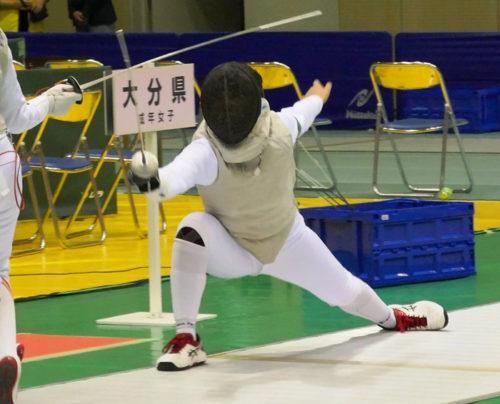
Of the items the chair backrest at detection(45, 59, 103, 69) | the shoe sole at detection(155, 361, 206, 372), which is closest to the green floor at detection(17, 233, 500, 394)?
the shoe sole at detection(155, 361, 206, 372)

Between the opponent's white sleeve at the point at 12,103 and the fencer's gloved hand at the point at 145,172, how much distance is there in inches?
18.4

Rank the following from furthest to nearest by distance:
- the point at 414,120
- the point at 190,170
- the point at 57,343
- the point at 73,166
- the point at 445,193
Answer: the point at 414,120
the point at 445,193
the point at 73,166
the point at 57,343
the point at 190,170

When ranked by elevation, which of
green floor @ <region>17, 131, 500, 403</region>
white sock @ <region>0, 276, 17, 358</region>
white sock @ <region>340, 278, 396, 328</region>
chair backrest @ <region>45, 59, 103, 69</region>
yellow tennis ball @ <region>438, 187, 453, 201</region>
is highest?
chair backrest @ <region>45, 59, 103, 69</region>

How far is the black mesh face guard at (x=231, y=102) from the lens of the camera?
5.25 meters

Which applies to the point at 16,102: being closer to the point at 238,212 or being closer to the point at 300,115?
the point at 238,212


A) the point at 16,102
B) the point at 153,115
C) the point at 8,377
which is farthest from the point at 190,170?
the point at 153,115

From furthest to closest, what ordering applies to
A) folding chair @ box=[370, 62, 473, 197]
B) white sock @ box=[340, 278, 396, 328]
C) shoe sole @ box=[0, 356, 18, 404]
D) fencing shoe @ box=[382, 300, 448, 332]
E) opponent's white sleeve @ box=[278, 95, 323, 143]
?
folding chair @ box=[370, 62, 473, 197] → fencing shoe @ box=[382, 300, 448, 332] → white sock @ box=[340, 278, 396, 328] → opponent's white sleeve @ box=[278, 95, 323, 143] → shoe sole @ box=[0, 356, 18, 404]

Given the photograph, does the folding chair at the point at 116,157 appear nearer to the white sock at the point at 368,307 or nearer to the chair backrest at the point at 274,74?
the chair backrest at the point at 274,74

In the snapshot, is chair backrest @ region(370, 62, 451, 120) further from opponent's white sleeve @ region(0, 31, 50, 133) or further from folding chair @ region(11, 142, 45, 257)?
opponent's white sleeve @ region(0, 31, 50, 133)

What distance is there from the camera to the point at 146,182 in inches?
184

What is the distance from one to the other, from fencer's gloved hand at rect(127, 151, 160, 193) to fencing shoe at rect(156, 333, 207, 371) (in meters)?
0.93

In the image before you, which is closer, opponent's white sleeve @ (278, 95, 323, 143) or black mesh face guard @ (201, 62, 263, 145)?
black mesh face guard @ (201, 62, 263, 145)

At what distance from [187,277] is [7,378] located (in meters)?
0.96

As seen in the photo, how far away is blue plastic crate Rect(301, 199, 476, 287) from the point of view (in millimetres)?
7254
